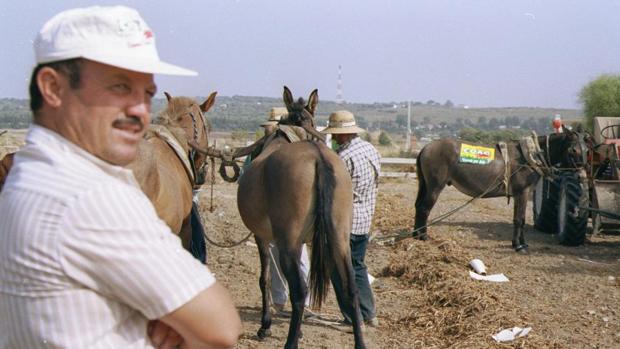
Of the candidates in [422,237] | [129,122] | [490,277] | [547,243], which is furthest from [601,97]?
[129,122]

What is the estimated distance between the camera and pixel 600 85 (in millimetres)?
25078

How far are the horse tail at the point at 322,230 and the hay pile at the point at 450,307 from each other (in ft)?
3.83

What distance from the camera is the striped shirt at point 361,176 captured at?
20.6 feet

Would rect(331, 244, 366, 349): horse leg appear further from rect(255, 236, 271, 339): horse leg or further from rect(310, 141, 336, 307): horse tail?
rect(255, 236, 271, 339): horse leg

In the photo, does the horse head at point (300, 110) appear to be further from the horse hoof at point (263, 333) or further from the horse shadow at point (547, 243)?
the horse shadow at point (547, 243)

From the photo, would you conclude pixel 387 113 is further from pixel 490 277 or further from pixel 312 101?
pixel 312 101

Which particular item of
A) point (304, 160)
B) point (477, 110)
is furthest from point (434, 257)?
point (477, 110)

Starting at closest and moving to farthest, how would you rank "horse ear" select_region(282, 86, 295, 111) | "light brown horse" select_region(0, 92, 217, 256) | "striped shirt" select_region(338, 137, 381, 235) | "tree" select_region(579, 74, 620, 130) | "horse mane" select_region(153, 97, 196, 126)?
"light brown horse" select_region(0, 92, 217, 256) → "horse mane" select_region(153, 97, 196, 126) → "striped shirt" select_region(338, 137, 381, 235) → "horse ear" select_region(282, 86, 295, 111) → "tree" select_region(579, 74, 620, 130)

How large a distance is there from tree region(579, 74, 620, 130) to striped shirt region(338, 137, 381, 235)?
748 inches

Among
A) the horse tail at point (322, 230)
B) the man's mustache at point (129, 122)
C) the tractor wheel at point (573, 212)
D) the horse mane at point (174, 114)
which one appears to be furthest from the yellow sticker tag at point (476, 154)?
the man's mustache at point (129, 122)

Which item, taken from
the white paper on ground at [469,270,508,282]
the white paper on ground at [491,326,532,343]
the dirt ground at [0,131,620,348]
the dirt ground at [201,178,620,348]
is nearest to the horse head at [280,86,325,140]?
the dirt ground at [0,131,620,348]

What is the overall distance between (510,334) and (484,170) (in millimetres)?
5449

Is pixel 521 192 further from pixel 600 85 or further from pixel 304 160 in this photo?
pixel 600 85

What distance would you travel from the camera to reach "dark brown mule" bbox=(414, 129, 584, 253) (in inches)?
434
